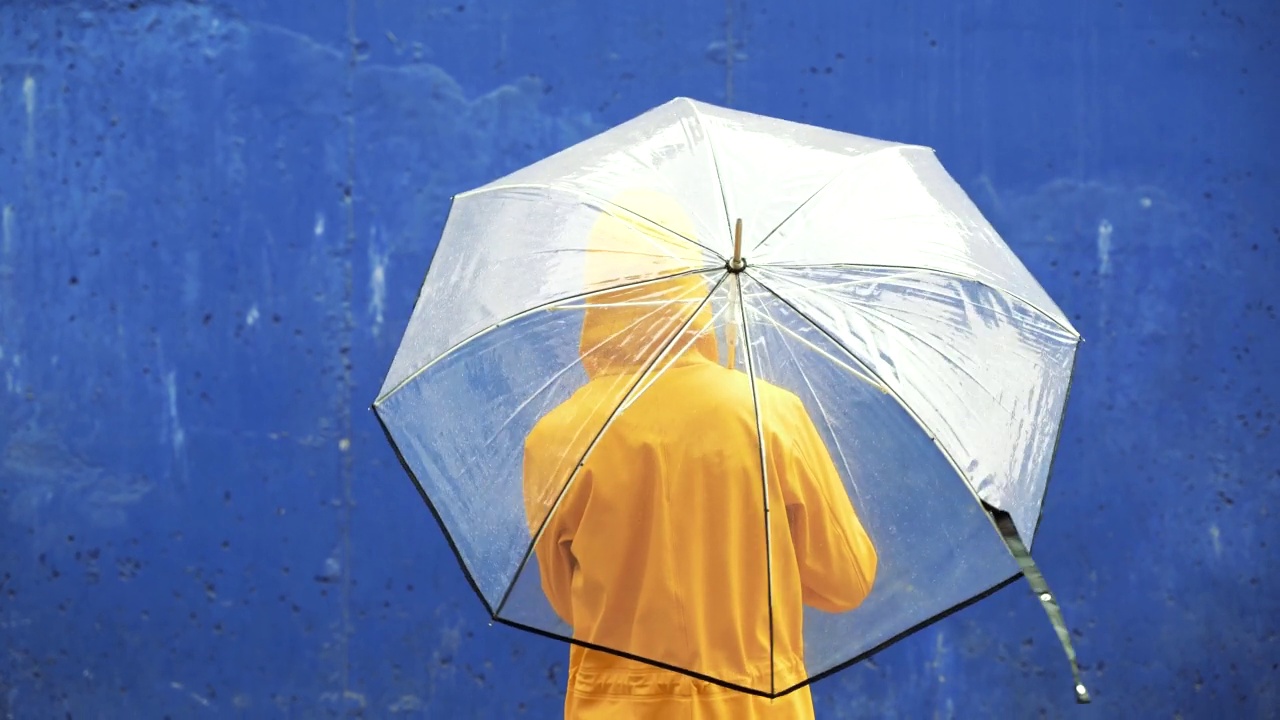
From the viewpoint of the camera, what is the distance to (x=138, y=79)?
4371 millimetres

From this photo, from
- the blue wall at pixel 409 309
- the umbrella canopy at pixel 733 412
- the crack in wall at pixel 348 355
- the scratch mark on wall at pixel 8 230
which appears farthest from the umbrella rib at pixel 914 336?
the scratch mark on wall at pixel 8 230

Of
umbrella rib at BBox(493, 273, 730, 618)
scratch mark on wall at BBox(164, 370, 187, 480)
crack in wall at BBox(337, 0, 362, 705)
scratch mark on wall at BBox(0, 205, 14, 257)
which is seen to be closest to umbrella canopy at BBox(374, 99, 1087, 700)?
umbrella rib at BBox(493, 273, 730, 618)

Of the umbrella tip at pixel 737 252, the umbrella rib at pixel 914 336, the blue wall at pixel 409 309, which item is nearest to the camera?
the umbrella tip at pixel 737 252

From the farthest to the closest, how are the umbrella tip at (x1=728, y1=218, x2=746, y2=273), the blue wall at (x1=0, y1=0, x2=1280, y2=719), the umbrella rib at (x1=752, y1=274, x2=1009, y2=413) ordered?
the blue wall at (x1=0, y1=0, x2=1280, y2=719), the umbrella rib at (x1=752, y1=274, x2=1009, y2=413), the umbrella tip at (x1=728, y1=218, x2=746, y2=273)

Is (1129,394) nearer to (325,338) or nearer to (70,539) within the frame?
(325,338)

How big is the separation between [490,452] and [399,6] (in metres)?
2.38

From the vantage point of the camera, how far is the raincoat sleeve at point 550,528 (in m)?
2.27

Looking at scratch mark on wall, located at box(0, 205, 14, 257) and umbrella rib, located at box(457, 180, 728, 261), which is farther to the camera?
scratch mark on wall, located at box(0, 205, 14, 257)

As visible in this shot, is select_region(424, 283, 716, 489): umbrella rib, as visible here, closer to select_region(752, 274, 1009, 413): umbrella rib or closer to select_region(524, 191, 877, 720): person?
select_region(524, 191, 877, 720): person

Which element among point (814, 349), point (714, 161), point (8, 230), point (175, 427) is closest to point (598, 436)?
point (814, 349)

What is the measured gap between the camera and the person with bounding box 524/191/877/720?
7.26 ft

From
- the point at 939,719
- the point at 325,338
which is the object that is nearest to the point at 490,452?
the point at 325,338

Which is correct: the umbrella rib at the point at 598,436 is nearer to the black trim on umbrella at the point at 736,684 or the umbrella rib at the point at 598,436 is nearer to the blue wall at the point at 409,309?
the black trim on umbrella at the point at 736,684

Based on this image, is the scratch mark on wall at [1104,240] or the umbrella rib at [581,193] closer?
the umbrella rib at [581,193]
